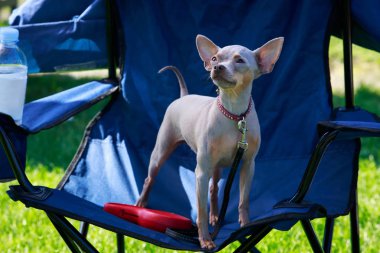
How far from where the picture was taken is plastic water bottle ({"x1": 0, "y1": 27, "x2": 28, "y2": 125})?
2.44 metres

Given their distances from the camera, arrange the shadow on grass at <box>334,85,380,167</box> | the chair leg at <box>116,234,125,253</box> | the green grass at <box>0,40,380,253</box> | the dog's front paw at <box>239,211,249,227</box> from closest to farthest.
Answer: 1. the dog's front paw at <box>239,211,249,227</box>
2. the chair leg at <box>116,234,125,253</box>
3. the green grass at <box>0,40,380,253</box>
4. the shadow on grass at <box>334,85,380,167</box>

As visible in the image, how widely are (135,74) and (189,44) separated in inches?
9.1

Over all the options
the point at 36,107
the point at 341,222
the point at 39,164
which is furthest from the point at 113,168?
the point at 39,164

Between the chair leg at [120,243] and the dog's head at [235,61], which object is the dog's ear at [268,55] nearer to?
the dog's head at [235,61]

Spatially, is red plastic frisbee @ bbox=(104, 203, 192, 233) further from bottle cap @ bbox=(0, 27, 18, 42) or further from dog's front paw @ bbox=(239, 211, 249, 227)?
bottle cap @ bbox=(0, 27, 18, 42)

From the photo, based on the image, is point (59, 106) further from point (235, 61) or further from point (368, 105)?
point (368, 105)

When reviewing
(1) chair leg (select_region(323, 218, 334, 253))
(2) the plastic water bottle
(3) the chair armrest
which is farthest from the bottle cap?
(1) chair leg (select_region(323, 218, 334, 253))

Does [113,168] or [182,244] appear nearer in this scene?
[182,244]

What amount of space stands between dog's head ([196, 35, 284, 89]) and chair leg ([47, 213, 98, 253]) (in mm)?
557

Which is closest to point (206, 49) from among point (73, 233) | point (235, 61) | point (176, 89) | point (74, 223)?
point (235, 61)

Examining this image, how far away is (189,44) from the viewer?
3.00 meters

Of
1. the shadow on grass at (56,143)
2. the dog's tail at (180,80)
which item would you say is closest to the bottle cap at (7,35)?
the dog's tail at (180,80)

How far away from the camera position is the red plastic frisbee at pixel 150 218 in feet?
7.86

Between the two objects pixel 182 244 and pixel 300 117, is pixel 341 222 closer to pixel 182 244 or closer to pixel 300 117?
pixel 300 117
